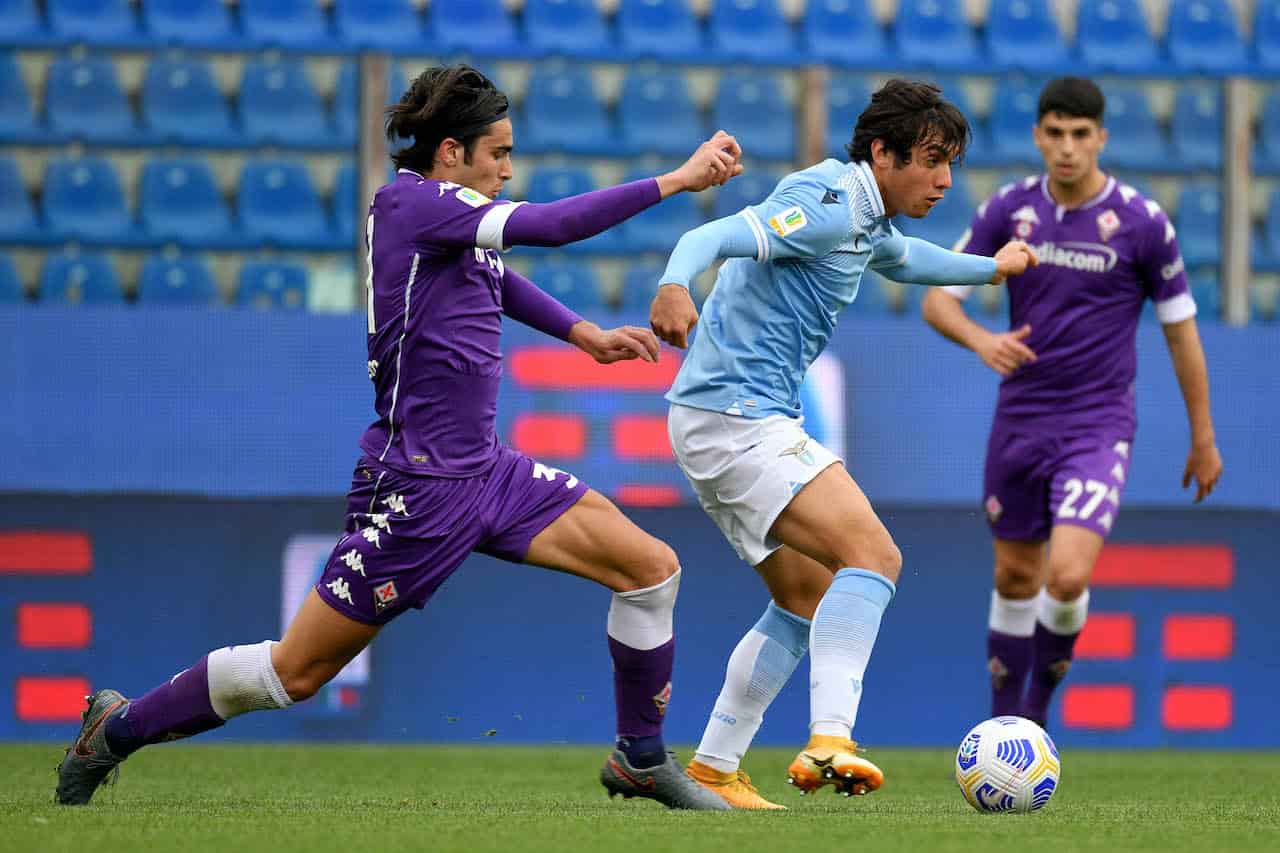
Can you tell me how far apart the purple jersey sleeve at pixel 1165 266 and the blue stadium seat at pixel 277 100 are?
17.3ft

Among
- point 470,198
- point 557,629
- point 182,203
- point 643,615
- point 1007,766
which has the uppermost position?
point 470,198

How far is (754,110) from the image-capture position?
10906 millimetres

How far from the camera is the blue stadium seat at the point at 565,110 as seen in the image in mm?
10945

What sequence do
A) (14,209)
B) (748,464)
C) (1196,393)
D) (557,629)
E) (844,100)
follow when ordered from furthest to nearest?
(844,100) → (14,209) → (557,629) → (1196,393) → (748,464)

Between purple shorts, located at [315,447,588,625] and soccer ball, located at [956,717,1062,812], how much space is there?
3.85 ft

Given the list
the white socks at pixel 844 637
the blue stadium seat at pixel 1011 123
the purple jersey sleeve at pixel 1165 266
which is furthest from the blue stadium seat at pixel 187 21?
the white socks at pixel 844 637

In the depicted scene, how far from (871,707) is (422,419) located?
14.6 feet

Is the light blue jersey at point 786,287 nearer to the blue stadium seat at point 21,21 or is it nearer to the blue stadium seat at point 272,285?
the blue stadium seat at point 272,285

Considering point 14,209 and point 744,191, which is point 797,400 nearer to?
point 744,191

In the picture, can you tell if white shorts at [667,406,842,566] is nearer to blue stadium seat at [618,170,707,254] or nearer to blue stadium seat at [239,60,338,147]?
blue stadium seat at [618,170,707,254]

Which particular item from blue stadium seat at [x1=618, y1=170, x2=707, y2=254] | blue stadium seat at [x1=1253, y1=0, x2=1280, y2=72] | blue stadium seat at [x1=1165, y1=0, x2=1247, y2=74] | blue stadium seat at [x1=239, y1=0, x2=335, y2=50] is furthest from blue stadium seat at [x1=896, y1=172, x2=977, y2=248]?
blue stadium seat at [x1=239, y1=0, x2=335, y2=50]

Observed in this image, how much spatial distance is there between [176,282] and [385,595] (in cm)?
561

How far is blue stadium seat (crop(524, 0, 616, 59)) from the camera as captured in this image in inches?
457

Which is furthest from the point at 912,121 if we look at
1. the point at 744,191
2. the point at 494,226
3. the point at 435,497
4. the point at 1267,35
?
the point at 1267,35
